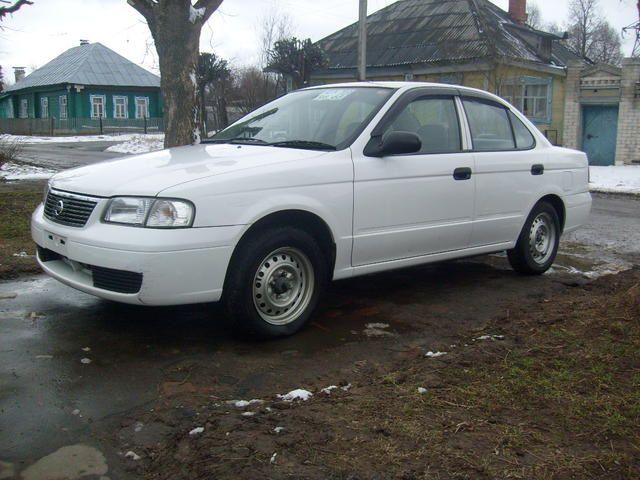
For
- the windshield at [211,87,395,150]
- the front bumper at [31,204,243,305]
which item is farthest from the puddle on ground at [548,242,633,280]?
the front bumper at [31,204,243,305]

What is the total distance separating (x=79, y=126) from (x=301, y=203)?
4429 cm

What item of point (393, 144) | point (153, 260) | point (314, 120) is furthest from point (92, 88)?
point (153, 260)

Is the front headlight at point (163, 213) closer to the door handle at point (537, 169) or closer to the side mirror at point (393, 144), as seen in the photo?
the side mirror at point (393, 144)

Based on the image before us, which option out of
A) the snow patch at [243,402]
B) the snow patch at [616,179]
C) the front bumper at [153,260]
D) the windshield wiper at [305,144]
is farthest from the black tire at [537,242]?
the snow patch at [616,179]

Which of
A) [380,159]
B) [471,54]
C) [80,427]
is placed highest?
[471,54]

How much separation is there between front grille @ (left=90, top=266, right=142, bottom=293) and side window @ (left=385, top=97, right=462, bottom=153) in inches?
90.4

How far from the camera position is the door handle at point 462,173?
5465 mm

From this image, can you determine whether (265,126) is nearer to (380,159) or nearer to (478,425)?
(380,159)

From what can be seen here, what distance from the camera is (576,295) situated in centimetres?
584

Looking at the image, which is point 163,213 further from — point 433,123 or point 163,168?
point 433,123

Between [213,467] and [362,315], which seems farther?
[362,315]

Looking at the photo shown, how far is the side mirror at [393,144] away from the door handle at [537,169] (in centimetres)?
178

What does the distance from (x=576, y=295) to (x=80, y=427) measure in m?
4.29

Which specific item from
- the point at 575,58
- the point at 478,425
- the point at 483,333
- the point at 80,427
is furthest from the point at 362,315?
the point at 575,58
